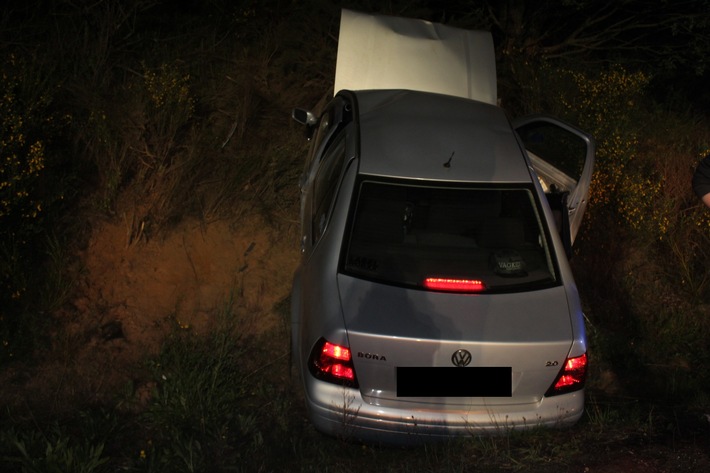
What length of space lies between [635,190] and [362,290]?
3605 millimetres

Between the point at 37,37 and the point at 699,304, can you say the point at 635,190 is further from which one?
the point at 37,37

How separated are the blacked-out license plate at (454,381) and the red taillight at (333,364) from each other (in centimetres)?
24

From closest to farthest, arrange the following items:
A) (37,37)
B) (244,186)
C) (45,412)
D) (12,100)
Result: (45,412) → (12,100) → (244,186) → (37,37)

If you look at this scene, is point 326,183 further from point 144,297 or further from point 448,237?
point 144,297

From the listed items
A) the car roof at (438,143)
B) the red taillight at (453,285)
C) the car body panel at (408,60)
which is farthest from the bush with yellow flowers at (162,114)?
the red taillight at (453,285)

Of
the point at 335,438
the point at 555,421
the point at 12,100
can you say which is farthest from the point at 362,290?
the point at 12,100

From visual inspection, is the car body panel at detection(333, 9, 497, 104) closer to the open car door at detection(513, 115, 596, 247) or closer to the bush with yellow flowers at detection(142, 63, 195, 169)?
the open car door at detection(513, 115, 596, 247)

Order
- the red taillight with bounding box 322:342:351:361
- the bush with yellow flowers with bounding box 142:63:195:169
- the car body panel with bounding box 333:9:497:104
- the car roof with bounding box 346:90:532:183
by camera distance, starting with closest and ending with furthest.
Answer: the red taillight with bounding box 322:342:351:361, the car roof with bounding box 346:90:532:183, the car body panel with bounding box 333:9:497:104, the bush with yellow flowers with bounding box 142:63:195:169

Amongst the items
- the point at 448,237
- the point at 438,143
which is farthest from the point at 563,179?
the point at 448,237

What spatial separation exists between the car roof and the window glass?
10.4 inches

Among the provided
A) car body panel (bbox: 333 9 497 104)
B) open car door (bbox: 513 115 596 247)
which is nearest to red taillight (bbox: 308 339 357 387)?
open car door (bbox: 513 115 596 247)

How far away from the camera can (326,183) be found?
16.8ft

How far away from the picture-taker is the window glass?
15.3ft

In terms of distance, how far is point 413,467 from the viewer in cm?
376
